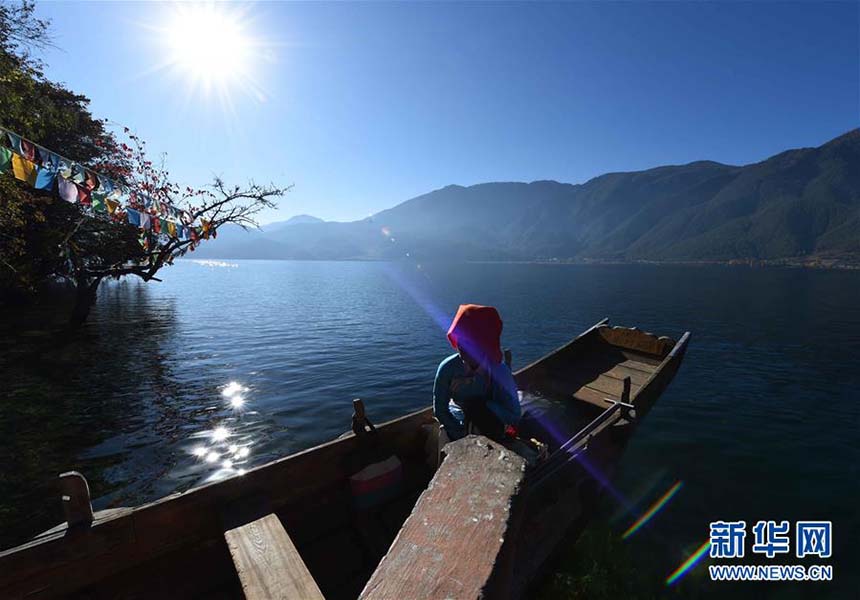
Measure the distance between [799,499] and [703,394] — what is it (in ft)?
23.5

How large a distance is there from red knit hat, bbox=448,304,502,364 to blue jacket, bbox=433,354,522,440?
26 cm

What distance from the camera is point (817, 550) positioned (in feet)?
24.6

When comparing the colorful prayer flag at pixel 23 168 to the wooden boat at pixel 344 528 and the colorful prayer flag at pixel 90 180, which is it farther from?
the wooden boat at pixel 344 528

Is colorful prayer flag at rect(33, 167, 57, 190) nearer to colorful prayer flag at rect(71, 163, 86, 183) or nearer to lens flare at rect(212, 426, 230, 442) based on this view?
colorful prayer flag at rect(71, 163, 86, 183)

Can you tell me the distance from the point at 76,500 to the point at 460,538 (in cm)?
461

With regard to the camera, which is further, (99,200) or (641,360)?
(99,200)

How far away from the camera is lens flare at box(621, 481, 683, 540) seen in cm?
780

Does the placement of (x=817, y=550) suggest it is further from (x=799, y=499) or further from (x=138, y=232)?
(x=138, y=232)

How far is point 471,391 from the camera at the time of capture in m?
4.96

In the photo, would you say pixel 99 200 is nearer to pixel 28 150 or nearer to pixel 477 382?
pixel 28 150

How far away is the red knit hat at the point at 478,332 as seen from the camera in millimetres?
4578

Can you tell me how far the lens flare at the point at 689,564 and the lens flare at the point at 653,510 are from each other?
0.95 metres

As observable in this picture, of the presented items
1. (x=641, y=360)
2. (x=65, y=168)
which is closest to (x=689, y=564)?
(x=641, y=360)

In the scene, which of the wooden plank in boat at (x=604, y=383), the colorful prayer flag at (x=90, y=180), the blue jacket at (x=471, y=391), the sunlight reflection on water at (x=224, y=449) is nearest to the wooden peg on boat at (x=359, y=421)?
the blue jacket at (x=471, y=391)
